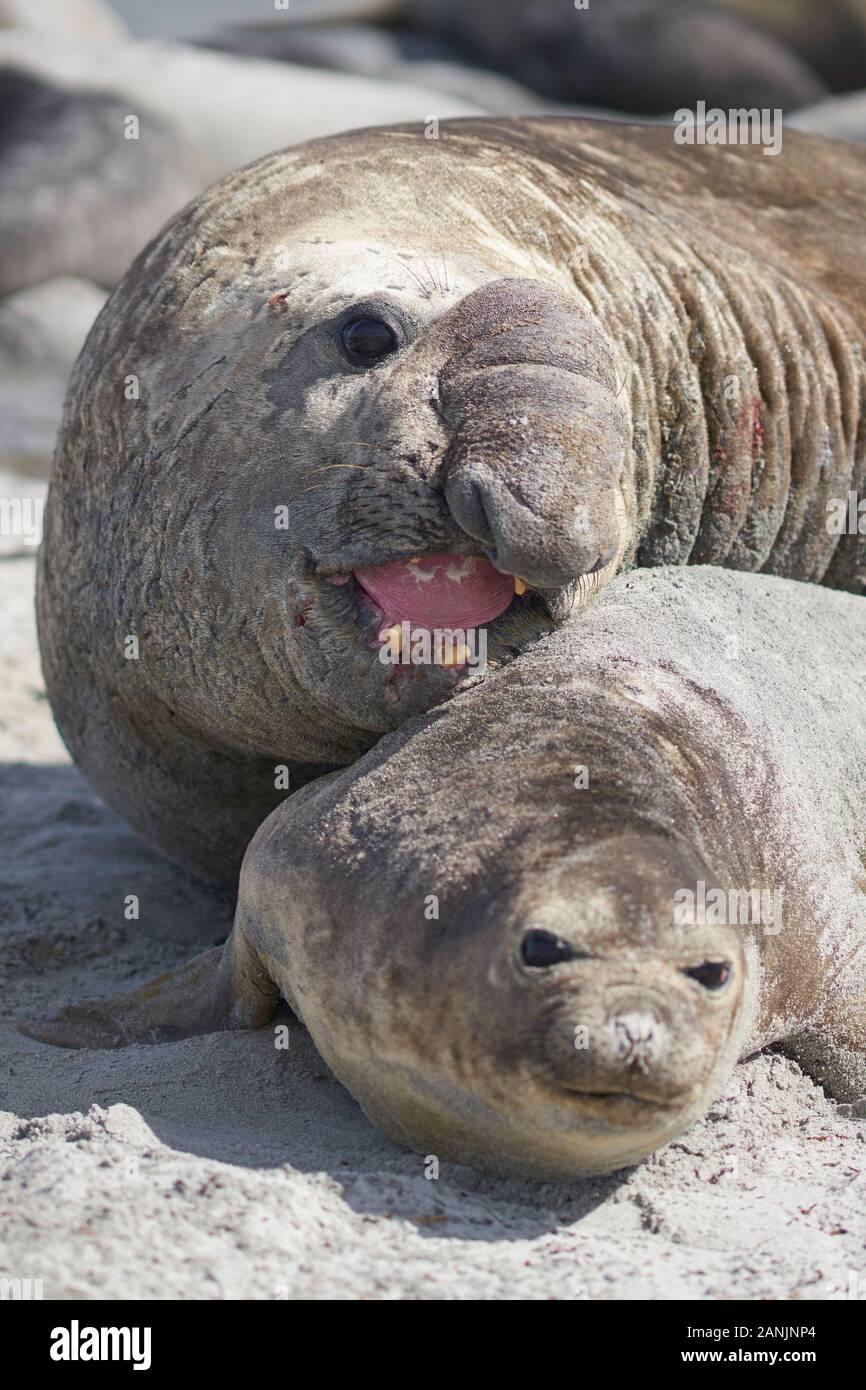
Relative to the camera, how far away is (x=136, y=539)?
14.9 ft

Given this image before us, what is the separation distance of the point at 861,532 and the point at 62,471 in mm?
2242

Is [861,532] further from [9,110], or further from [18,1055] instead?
[9,110]

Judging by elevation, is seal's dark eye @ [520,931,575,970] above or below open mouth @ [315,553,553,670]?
below

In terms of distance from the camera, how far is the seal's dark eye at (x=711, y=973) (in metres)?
3.29

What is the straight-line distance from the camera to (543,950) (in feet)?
10.6

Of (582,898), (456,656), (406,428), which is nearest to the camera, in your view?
(582,898)

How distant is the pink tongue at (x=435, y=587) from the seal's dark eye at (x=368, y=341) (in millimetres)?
465

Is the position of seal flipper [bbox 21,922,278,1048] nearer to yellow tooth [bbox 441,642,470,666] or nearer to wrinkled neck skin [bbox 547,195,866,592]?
yellow tooth [bbox 441,642,470,666]

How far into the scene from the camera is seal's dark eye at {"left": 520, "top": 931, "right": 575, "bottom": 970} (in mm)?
3234

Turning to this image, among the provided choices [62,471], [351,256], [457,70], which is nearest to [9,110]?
[457,70]

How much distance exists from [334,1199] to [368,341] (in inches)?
70.3
